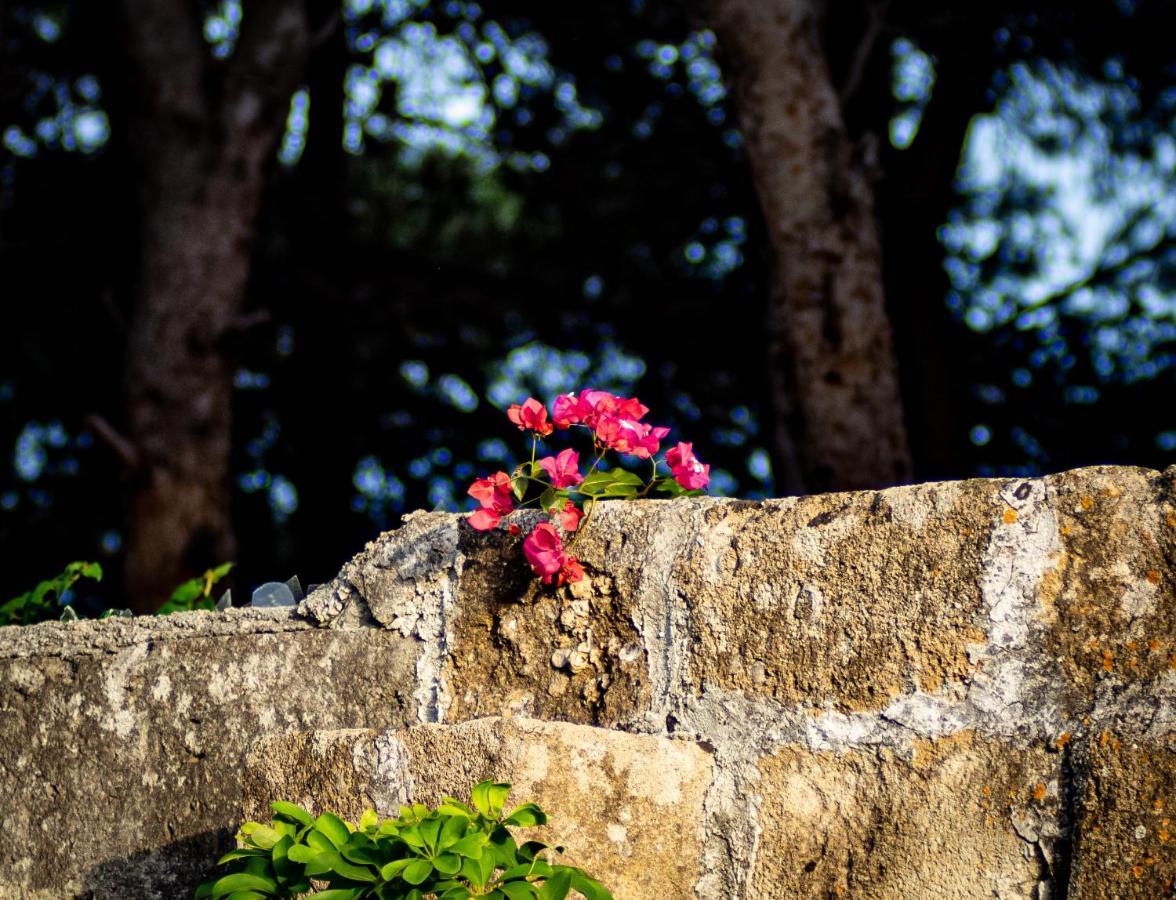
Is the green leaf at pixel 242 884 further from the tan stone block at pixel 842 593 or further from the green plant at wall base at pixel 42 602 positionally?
the green plant at wall base at pixel 42 602

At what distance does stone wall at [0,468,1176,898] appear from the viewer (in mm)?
1285

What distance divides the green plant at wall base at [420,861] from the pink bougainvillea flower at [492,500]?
14.4 inches

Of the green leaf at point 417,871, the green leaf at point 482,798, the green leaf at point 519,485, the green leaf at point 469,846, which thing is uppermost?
the green leaf at point 519,485

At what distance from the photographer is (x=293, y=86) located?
15.3 ft

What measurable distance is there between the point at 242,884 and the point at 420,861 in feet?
0.69

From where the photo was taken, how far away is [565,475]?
1.59m

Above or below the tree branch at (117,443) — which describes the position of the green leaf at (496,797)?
below

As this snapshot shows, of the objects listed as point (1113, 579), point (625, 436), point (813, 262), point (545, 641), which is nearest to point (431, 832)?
point (545, 641)

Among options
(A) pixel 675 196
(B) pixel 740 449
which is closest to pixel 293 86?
(A) pixel 675 196

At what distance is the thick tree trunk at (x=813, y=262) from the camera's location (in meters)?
3.21

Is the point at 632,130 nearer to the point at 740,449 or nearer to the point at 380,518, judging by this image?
the point at 740,449

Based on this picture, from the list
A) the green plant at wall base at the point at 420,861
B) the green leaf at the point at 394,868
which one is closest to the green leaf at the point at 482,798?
the green plant at wall base at the point at 420,861

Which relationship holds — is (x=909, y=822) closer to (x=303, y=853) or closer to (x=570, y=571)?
(x=570, y=571)

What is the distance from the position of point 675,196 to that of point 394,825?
5.49 metres
